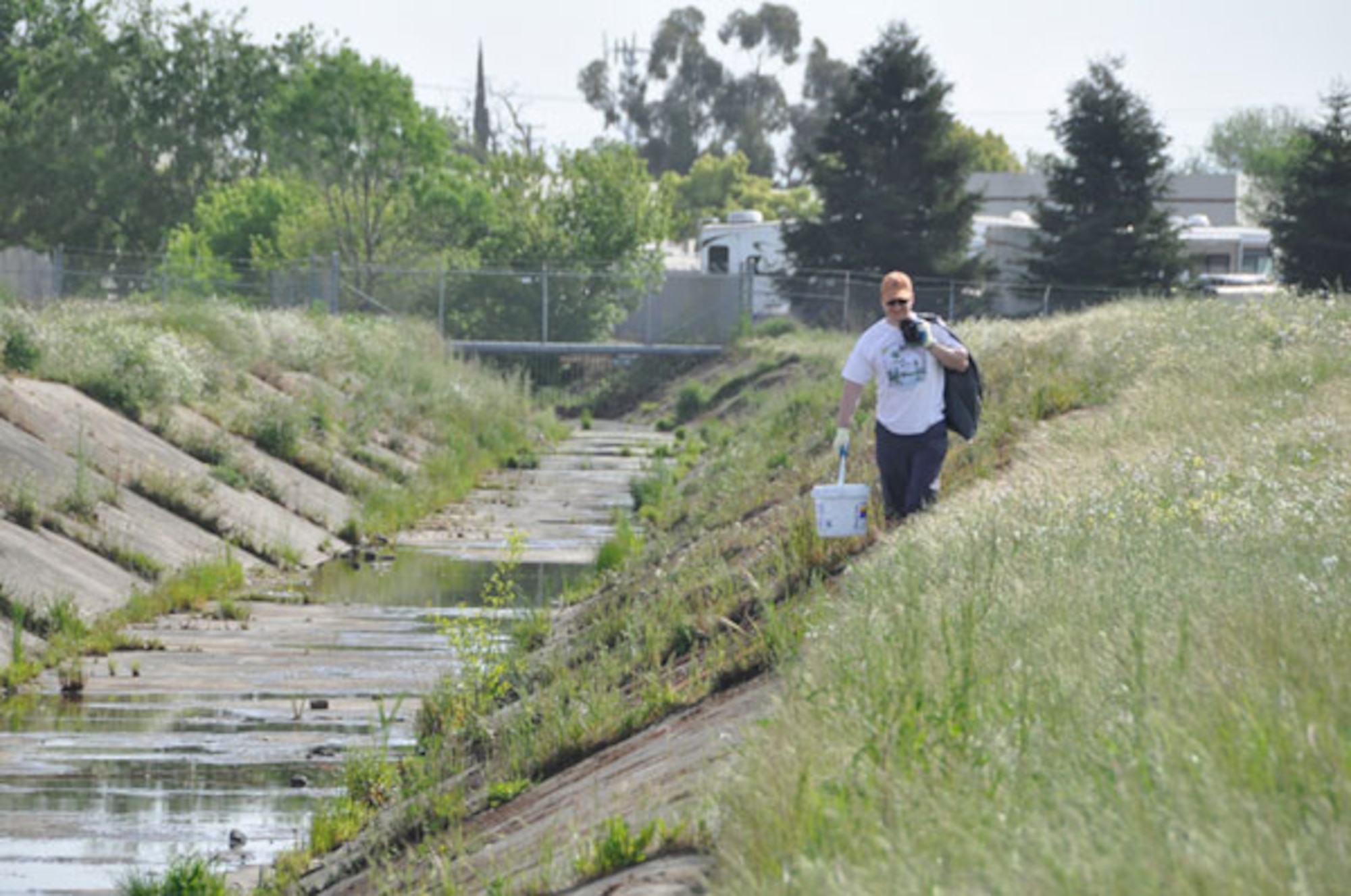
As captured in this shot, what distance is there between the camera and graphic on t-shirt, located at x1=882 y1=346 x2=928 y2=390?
1360 cm

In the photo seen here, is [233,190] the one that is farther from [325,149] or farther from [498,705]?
[498,705]

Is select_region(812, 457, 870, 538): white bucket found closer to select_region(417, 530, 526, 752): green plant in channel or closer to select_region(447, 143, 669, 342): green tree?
select_region(417, 530, 526, 752): green plant in channel

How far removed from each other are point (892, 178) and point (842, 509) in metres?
49.6

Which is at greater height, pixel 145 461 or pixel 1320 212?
pixel 1320 212

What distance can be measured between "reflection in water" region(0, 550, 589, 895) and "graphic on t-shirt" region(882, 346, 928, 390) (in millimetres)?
4001

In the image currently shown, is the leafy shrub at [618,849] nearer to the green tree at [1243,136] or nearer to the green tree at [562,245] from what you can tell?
the green tree at [562,245]

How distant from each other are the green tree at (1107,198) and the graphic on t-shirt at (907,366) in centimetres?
4271

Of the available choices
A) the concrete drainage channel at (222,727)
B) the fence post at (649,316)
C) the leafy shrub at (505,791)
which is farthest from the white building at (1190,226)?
the leafy shrub at (505,791)

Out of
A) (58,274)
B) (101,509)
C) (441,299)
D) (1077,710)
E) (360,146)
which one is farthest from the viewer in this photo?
(360,146)

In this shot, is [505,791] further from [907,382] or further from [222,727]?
[907,382]

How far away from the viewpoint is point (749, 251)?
67625 mm

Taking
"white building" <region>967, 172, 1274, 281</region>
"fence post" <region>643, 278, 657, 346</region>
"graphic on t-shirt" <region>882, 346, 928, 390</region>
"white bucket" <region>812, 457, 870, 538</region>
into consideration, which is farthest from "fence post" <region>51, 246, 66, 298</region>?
"white bucket" <region>812, 457, 870, 538</region>

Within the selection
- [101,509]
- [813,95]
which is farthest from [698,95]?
[101,509]

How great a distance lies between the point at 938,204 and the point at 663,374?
9.79 metres
